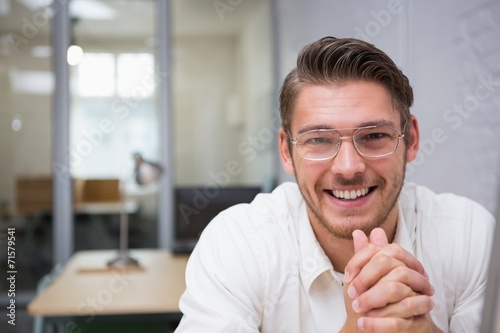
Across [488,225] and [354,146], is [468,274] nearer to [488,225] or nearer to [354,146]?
[488,225]

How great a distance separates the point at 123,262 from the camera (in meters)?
2.60

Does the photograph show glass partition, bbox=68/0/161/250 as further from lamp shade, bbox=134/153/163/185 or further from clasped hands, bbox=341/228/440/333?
clasped hands, bbox=341/228/440/333

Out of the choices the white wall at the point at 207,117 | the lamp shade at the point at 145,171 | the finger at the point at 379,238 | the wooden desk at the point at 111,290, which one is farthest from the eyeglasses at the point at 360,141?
the white wall at the point at 207,117

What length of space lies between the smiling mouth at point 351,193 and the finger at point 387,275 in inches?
5.3

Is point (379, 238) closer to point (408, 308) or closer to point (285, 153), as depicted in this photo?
point (408, 308)

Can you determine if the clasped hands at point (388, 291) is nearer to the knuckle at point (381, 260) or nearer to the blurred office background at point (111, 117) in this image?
the knuckle at point (381, 260)

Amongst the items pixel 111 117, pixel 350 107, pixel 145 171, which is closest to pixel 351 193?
pixel 350 107

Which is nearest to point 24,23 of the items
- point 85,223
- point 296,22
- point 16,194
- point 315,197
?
point 16,194

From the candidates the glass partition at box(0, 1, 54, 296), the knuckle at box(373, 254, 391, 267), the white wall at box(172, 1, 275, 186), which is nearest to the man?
the knuckle at box(373, 254, 391, 267)

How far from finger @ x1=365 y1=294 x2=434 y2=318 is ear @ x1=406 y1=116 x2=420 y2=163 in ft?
0.74

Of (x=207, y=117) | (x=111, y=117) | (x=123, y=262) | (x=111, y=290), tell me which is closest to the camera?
(x=111, y=290)

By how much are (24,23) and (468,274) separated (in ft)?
12.2

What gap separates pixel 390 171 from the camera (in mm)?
803

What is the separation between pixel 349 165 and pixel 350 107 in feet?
0.26
